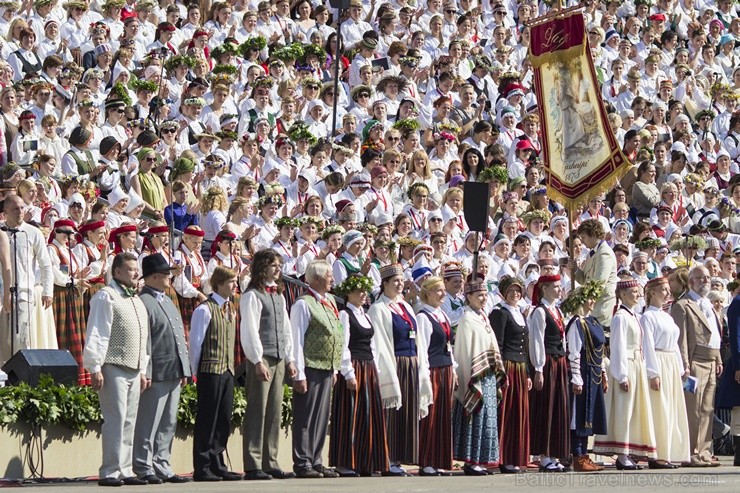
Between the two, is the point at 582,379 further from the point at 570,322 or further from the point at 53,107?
the point at 53,107

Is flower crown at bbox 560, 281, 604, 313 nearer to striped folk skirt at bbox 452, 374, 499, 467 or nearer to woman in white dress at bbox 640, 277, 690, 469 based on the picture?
woman in white dress at bbox 640, 277, 690, 469

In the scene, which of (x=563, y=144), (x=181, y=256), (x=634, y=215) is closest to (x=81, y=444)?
(x=181, y=256)

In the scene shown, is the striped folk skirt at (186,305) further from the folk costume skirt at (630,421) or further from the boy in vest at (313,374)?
the folk costume skirt at (630,421)

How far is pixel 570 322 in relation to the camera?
16.9m

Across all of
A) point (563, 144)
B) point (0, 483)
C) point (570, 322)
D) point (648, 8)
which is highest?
point (648, 8)

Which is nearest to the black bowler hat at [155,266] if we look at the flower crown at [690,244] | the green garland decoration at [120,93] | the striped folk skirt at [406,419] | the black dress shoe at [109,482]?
the black dress shoe at [109,482]

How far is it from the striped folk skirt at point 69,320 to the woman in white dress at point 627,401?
15.8 feet

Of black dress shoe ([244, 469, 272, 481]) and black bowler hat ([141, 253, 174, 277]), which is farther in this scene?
black dress shoe ([244, 469, 272, 481])

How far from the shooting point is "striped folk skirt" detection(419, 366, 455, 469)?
1588cm

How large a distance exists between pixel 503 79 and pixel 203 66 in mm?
5464

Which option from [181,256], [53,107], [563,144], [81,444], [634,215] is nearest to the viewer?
[81,444]

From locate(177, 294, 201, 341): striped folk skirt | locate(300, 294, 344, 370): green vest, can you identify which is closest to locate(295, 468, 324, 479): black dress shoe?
locate(300, 294, 344, 370): green vest

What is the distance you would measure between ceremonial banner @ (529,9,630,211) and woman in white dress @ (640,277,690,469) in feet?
5.98

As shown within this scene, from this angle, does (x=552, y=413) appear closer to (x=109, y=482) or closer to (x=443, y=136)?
(x=109, y=482)
